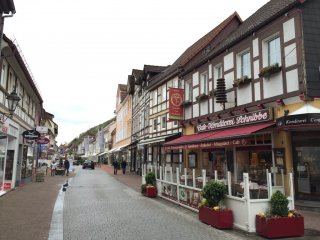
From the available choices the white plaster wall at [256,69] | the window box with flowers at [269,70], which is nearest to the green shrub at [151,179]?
the white plaster wall at [256,69]

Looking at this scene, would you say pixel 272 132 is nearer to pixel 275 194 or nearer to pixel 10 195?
pixel 275 194

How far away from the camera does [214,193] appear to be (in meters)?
9.70

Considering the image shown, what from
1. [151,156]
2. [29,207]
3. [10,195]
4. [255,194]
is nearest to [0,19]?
[29,207]

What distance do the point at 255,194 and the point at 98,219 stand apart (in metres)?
4.49

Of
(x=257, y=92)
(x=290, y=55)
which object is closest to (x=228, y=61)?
(x=257, y=92)

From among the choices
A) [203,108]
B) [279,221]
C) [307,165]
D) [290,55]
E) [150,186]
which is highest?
[290,55]

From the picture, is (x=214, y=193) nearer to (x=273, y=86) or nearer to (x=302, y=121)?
(x=302, y=121)

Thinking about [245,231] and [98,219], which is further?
[98,219]

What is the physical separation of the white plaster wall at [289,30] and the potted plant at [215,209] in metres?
6.35

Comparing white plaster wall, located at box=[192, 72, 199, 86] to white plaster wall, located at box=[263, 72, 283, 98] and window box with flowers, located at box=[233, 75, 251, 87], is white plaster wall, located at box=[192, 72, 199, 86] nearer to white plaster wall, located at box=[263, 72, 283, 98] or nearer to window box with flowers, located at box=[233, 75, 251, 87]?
window box with flowers, located at box=[233, 75, 251, 87]

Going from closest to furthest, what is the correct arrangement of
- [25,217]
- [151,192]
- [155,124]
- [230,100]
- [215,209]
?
1. [215,209]
2. [25,217]
3. [151,192]
4. [230,100]
5. [155,124]

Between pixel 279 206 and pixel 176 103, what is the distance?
14.0 m

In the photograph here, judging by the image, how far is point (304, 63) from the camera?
12.1 m

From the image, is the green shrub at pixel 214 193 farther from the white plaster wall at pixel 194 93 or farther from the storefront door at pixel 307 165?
the white plaster wall at pixel 194 93
